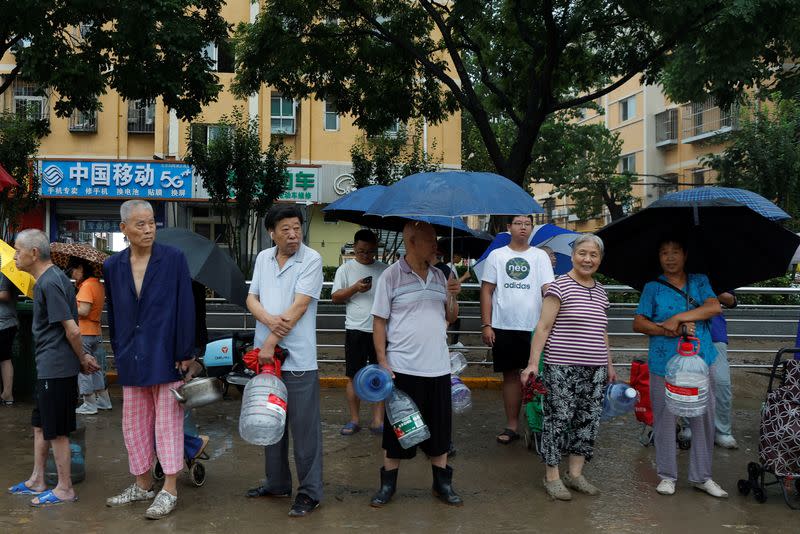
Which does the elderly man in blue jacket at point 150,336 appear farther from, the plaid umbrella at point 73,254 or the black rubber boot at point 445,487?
the plaid umbrella at point 73,254

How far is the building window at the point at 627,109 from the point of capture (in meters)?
41.6

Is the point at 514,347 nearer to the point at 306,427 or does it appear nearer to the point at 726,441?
the point at 726,441

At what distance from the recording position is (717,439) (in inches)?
288

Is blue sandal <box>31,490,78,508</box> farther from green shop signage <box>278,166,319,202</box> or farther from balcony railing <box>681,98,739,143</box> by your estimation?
balcony railing <box>681,98,739,143</box>

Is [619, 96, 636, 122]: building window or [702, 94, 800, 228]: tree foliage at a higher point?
[619, 96, 636, 122]: building window

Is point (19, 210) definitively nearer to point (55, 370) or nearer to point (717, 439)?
point (55, 370)

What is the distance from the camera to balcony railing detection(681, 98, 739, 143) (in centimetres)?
3314

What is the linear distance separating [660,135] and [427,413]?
120ft

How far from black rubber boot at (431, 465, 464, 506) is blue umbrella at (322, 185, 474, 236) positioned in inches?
92.0

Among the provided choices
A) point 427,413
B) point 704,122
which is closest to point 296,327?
point 427,413

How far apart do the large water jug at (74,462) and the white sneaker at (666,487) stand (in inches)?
162

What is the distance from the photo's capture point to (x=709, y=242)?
237 inches

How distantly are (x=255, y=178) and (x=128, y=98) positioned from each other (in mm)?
6952

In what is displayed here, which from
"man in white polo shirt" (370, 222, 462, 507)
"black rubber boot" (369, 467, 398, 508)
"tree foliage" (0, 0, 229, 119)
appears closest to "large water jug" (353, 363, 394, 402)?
"man in white polo shirt" (370, 222, 462, 507)
